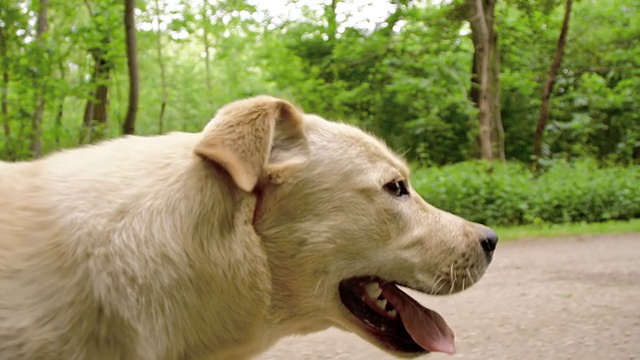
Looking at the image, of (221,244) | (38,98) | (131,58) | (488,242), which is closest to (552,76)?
(131,58)

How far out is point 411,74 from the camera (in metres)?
16.3

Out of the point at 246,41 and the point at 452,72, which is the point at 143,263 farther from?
the point at 246,41

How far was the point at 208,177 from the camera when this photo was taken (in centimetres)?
214

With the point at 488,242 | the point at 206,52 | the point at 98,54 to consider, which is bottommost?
the point at 488,242

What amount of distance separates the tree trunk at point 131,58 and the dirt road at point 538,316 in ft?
21.0

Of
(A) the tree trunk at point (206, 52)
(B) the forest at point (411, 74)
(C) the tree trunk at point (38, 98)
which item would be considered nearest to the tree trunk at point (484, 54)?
(B) the forest at point (411, 74)

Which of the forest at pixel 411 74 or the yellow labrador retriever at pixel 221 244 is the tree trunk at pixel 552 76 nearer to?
the forest at pixel 411 74

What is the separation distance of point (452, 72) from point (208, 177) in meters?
14.6

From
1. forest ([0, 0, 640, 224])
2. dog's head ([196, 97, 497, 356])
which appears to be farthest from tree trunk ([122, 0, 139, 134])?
dog's head ([196, 97, 497, 356])

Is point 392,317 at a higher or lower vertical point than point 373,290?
lower

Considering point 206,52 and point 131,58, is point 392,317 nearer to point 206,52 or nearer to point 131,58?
Answer: point 131,58

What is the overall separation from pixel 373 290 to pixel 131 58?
30.8 ft

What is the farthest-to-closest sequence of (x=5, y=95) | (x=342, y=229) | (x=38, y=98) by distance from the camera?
1. (x=38, y=98)
2. (x=5, y=95)
3. (x=342, y=229)

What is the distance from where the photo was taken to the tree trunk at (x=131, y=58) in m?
10.9
